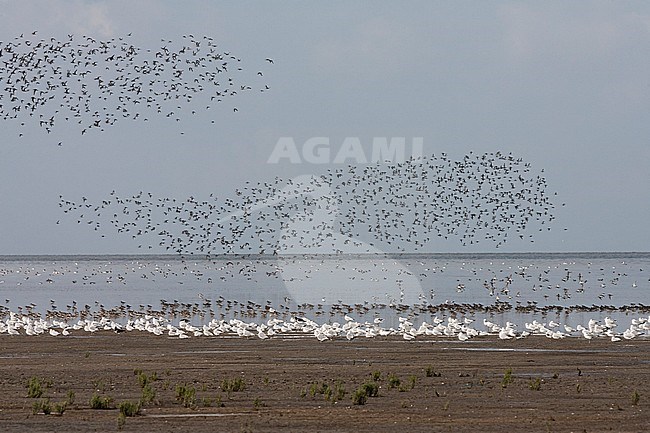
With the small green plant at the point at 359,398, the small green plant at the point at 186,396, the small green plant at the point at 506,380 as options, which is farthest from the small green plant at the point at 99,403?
the small green plant at the point at 506,380

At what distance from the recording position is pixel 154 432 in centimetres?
1877

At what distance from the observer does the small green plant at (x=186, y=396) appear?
2223 cm

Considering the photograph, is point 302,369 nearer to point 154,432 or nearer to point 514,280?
point 154,432

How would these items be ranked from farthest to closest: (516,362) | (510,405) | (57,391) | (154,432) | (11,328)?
1. (11,328)
2. (516,362)
3. (57,391)
4. (510,405)
5. (154,432)

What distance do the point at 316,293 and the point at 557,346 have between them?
59967 millimetres

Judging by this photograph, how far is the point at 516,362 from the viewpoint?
108ft

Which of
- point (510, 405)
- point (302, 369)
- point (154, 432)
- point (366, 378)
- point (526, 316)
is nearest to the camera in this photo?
point (154, 432)

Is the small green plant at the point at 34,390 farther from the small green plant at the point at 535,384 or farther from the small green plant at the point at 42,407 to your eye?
the small green plant at the point at 535,384

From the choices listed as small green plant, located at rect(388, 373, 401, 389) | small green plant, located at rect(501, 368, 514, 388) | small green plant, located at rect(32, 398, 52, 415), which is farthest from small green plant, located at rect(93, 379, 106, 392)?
small green plant, located at rect(501, 368, 514, 388)

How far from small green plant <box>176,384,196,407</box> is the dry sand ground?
176 millimetres

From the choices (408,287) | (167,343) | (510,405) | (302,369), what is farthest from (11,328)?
(408,287)

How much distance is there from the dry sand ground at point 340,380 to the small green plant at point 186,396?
176 mm

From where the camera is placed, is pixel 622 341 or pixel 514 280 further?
pixel 514 280

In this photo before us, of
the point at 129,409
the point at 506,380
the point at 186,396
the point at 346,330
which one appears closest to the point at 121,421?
the point at 129,409
